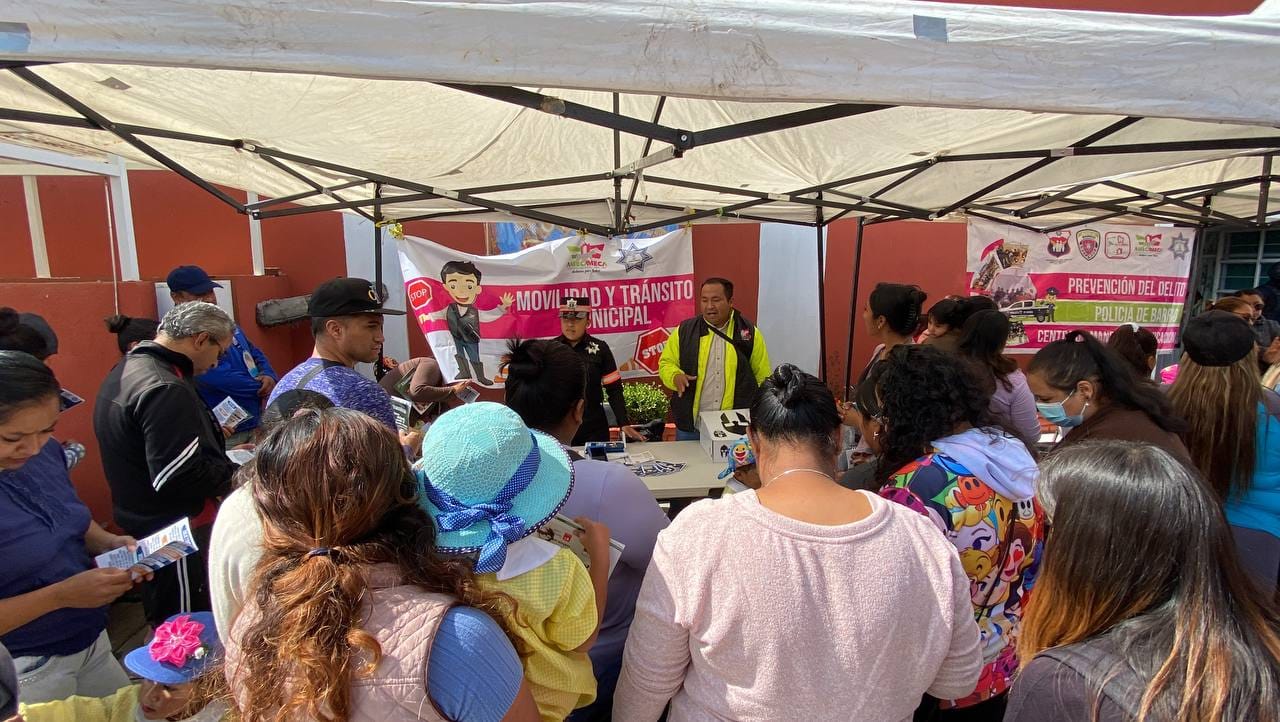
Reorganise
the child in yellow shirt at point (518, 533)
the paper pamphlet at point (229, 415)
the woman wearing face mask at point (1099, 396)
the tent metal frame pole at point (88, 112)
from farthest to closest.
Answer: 1. the paper pamphlet at point (229, 415)
2. the woman wearing face mask at point (1099, 396)
3. the tent metal frame pole at point (88, 112)
4. the child in yellow shirt at point (518, 533)

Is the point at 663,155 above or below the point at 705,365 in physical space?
above

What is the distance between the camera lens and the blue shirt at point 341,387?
2166mm

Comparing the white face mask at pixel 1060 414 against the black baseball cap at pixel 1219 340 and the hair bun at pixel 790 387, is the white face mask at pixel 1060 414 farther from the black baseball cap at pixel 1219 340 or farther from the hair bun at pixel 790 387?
the hair bun at pixel 790 387

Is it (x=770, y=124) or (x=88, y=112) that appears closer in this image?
(x=770, y=124)

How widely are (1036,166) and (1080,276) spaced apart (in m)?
3.45

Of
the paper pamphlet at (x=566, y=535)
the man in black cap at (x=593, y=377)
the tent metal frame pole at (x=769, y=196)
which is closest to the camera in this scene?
the paper pamphlet at (x=566, y=535)

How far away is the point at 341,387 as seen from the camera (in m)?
2.18

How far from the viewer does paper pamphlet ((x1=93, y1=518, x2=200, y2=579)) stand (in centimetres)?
149

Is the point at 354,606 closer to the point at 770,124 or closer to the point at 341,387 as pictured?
the point at 341,387

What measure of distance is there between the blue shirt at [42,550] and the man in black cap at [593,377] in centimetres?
256

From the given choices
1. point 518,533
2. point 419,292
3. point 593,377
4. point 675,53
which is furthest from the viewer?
point 419,292

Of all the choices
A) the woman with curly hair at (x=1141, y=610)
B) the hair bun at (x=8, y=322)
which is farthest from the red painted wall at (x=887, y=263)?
the hair bun at (x=8, y=322)

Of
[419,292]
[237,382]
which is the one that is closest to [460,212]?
[419,292]

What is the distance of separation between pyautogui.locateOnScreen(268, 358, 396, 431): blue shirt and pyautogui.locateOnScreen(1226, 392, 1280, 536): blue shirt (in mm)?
3172
